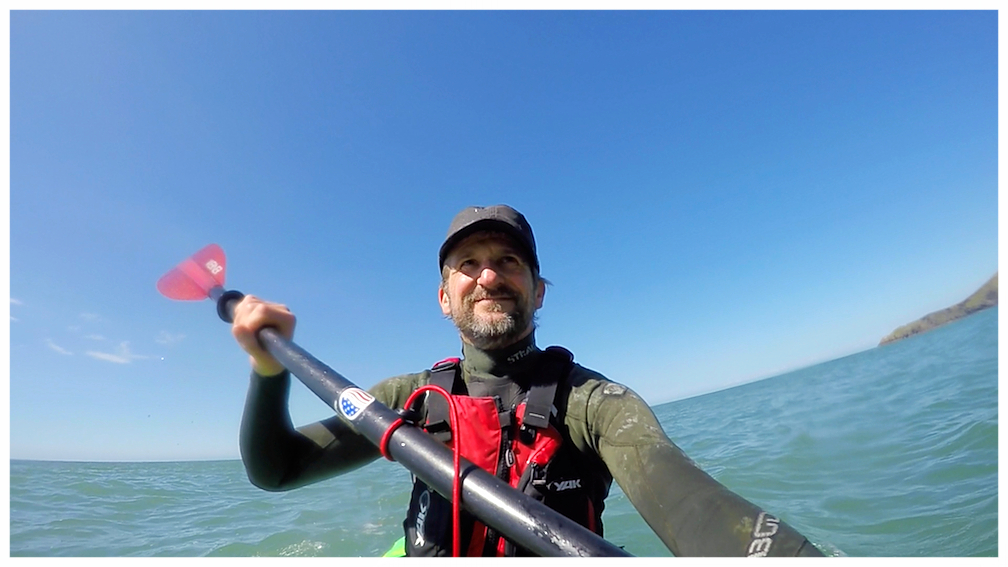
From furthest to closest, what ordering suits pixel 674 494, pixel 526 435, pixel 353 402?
pixel 526 435, pixel 353 402, pixel 674 494

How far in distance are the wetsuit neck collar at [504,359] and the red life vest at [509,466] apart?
0.19 m

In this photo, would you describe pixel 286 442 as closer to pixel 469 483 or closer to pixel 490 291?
pixel 490 291

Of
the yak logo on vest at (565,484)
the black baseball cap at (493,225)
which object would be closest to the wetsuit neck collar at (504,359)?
the black baseball cap at (493,225)

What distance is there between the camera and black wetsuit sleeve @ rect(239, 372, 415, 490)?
192 centimetres

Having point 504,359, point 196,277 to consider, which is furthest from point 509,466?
point 196,277

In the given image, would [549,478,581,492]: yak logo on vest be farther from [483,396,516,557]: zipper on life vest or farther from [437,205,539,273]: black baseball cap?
[437,205,539,273]: black baseball cap

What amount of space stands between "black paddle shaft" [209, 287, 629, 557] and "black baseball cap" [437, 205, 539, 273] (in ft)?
2.78

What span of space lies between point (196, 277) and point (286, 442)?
1215mm

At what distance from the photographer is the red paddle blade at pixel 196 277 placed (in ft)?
8.19

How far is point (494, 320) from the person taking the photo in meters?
2.06

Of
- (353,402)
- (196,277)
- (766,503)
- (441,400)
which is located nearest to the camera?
(353,402)

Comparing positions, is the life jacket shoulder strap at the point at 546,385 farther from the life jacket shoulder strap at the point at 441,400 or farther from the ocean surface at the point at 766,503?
the ocean surface at the point at 766,503

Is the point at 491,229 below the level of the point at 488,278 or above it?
above

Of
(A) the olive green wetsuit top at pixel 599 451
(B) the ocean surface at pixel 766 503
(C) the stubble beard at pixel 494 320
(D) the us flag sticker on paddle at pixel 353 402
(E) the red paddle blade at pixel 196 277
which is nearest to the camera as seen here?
(A) the olive green wetsuit top at pixel 599 451
